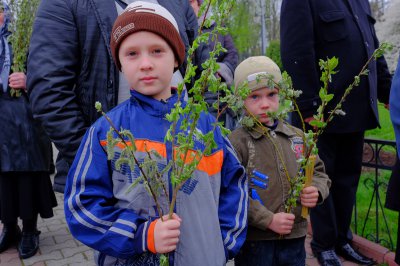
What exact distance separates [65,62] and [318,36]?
1.81 meters

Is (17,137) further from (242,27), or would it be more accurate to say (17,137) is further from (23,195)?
(242,27)

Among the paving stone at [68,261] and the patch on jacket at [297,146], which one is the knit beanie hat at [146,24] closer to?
the patch on jacket at [297,146]

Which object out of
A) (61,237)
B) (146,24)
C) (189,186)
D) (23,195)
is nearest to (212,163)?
(189,186)

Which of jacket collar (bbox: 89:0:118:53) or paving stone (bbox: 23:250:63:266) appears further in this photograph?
paving stone (bbox: 23:250:63:266)

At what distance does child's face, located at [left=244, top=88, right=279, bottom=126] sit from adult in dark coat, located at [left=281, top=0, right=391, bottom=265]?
0.76 meters

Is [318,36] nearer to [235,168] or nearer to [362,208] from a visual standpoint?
[235,168]

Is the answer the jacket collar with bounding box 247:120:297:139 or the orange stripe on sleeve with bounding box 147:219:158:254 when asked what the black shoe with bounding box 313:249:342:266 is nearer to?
the jacket collar with bounding box 247:120:297:139

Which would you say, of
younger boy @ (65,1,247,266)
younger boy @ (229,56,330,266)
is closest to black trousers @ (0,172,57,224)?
younger boy @ (229,56,330,266)

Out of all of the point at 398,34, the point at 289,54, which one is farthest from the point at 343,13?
the point at 398,34

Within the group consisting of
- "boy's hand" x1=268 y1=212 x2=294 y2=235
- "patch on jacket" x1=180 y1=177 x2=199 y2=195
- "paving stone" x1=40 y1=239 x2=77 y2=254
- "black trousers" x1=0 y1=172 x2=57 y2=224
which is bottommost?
"paving stone" x1=40 y1=239 x2=77 y2=254

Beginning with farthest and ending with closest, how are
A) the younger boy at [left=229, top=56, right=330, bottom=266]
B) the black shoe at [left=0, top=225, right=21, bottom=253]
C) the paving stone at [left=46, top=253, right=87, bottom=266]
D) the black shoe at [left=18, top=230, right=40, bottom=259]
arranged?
the black shoe at [left=0, top=225, right=21, bottom=253] < the black shoe at [left=18, top=230, right=40, bottom=259] < the paving stone at [left=46, top=253, right=87, bottom=266] < the younger boy at [left=229, top=56, right=330, bottom=266]

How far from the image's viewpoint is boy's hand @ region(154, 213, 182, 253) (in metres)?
1.41

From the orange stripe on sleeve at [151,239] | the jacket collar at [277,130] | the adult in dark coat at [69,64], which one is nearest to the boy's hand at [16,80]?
the adult in dark coat at [69,64]

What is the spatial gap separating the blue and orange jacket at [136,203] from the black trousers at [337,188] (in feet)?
5.36
